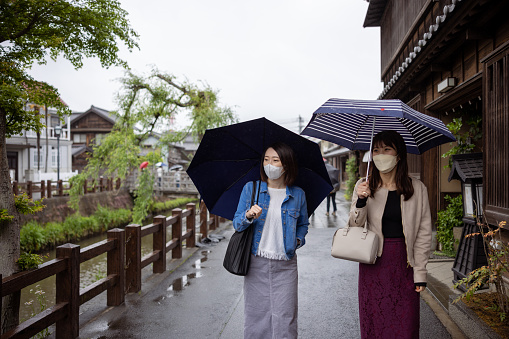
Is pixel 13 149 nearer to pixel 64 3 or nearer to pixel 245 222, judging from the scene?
pixel 64 3

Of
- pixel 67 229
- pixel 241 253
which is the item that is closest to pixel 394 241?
pixel 241 253

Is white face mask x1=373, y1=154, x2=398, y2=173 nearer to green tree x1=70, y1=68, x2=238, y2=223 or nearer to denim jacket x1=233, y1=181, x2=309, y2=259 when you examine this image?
denim jacket x1=233, y1=181, x2=309, y2=259

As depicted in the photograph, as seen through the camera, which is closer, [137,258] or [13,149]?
[137,258]

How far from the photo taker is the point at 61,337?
13.0 feet

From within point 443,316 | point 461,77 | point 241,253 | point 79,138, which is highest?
point 79,138

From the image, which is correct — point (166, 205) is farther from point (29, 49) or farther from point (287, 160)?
point (287, 160)

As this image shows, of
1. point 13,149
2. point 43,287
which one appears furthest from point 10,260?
point 13,149

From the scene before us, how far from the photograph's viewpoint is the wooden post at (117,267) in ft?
16.4

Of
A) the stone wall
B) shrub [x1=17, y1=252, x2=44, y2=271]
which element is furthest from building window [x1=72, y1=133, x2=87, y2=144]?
shrub [x1=17, y1=252, x2=44, y2=271]

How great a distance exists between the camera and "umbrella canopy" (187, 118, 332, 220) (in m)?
3.07

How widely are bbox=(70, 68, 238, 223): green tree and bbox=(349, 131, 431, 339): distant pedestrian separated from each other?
1349 cm

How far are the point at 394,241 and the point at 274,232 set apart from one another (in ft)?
2.85

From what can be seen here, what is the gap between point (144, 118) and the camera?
632 inches

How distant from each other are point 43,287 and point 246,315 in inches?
336
